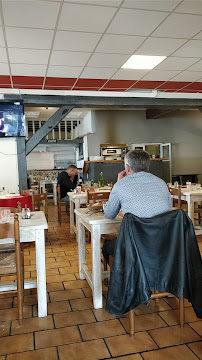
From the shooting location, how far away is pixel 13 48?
426 cm

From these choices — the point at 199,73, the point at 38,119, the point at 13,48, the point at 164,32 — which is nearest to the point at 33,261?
the point at 13,48

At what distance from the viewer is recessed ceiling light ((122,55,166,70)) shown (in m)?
4.83

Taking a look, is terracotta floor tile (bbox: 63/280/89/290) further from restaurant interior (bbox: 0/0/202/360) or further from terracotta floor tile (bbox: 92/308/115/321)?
terracotta floor tile (bbox: 92/308/115/321)

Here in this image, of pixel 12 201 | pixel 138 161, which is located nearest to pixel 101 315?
pixel 138 161

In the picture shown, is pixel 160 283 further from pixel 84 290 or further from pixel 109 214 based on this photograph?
pixel 84 290

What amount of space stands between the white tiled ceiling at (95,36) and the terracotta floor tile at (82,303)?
3.03m

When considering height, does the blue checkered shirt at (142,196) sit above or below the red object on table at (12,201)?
above

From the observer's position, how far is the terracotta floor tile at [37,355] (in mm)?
2025

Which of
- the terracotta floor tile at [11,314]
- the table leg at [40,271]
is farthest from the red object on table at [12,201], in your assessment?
the table leg at [40,271]

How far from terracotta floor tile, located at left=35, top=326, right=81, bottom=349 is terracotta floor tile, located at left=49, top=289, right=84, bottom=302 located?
56 centimetres

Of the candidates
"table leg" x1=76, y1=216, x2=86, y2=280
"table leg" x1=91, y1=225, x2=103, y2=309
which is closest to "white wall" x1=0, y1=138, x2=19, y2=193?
"table leg" x1=76, y1=216, x2=86, y2=280

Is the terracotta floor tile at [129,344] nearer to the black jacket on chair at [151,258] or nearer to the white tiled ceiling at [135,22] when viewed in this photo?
the black jacket on chair at [151,258]

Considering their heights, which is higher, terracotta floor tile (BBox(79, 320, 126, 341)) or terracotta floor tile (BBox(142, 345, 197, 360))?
terracotta floor tile (BBox(142, 345, 197, 360))

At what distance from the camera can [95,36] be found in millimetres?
3938
